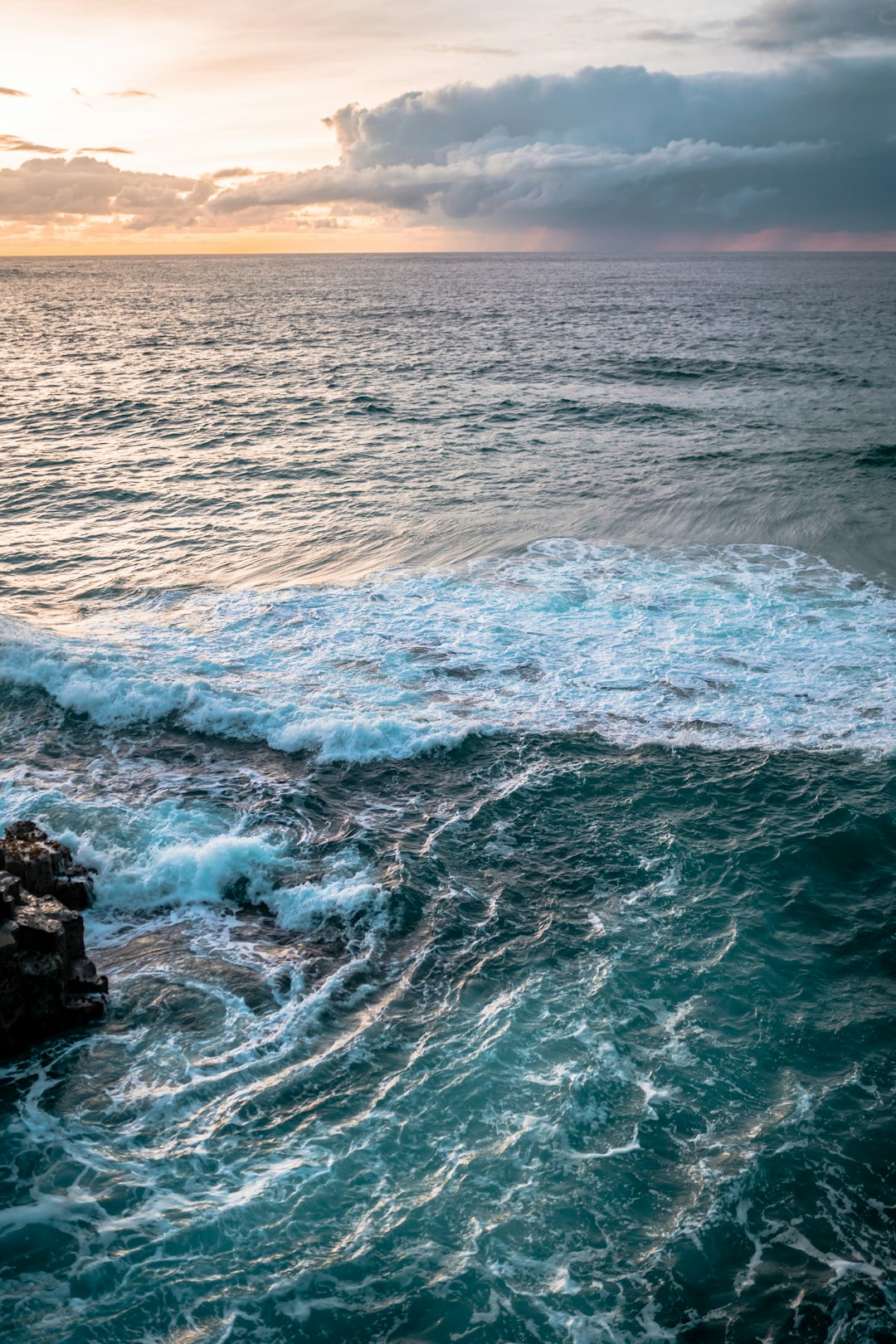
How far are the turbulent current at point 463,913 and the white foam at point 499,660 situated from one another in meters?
0.08

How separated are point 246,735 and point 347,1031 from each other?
5794 mm

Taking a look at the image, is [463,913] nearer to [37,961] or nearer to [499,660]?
[37,961]

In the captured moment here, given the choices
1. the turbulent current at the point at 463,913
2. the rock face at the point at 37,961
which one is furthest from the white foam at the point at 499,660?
the rock face at the point at 37,961

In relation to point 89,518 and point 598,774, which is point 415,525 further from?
point 598,774

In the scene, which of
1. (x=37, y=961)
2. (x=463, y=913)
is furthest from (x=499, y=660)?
(x=37, y=961)

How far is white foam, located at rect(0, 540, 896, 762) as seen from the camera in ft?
40.7

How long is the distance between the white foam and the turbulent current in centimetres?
8

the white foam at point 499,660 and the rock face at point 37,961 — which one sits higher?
the white foam at point 499,660

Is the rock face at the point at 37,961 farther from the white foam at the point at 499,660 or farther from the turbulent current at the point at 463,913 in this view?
the white foam at the point at 499,660

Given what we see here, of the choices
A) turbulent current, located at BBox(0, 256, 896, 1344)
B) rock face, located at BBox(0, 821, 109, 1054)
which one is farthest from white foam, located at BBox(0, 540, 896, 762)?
rock face, located at BBox(0, 821, 109, 1054)

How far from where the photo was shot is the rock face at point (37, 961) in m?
7.23

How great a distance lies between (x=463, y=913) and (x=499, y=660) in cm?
608

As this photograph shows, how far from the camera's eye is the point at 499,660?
567 inches

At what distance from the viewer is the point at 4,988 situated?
7.20m
